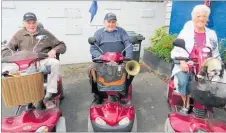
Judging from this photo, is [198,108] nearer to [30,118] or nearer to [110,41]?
[110,41]

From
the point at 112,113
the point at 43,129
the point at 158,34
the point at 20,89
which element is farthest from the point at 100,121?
the point at 158,34

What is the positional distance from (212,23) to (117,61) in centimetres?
323

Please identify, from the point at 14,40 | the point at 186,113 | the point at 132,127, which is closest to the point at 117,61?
the point at 132,127

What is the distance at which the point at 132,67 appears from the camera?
137 inches

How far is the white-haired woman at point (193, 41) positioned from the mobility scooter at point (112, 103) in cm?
62

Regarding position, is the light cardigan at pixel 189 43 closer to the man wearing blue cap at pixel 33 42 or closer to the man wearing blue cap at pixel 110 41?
the man wearing blue cap at pixel 110 41

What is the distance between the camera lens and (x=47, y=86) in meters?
3.67

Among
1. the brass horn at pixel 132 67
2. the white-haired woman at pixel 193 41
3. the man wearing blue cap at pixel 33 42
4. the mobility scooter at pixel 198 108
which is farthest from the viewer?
the man wearing blue cap at pixel 33 42

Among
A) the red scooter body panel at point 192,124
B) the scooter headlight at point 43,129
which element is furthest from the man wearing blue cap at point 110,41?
the red scooter body panel at point 192,124

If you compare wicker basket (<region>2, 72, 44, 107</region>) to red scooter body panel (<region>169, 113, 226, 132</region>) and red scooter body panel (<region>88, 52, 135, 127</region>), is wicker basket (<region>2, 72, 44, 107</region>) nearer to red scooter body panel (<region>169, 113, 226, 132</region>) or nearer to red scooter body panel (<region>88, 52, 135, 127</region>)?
red scooter body panel (<region>88, 52, 135, 127</region>)

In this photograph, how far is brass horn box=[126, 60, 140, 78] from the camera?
341 cm

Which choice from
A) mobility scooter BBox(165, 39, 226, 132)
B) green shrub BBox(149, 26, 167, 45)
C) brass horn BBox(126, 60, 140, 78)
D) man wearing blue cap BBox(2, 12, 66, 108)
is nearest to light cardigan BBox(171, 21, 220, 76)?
mobility scooter BBox(165, 39, 226, 132)

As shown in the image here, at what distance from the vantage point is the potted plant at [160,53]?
19.3 feet

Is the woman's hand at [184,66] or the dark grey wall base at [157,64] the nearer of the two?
the woman's hand at [184,66]
